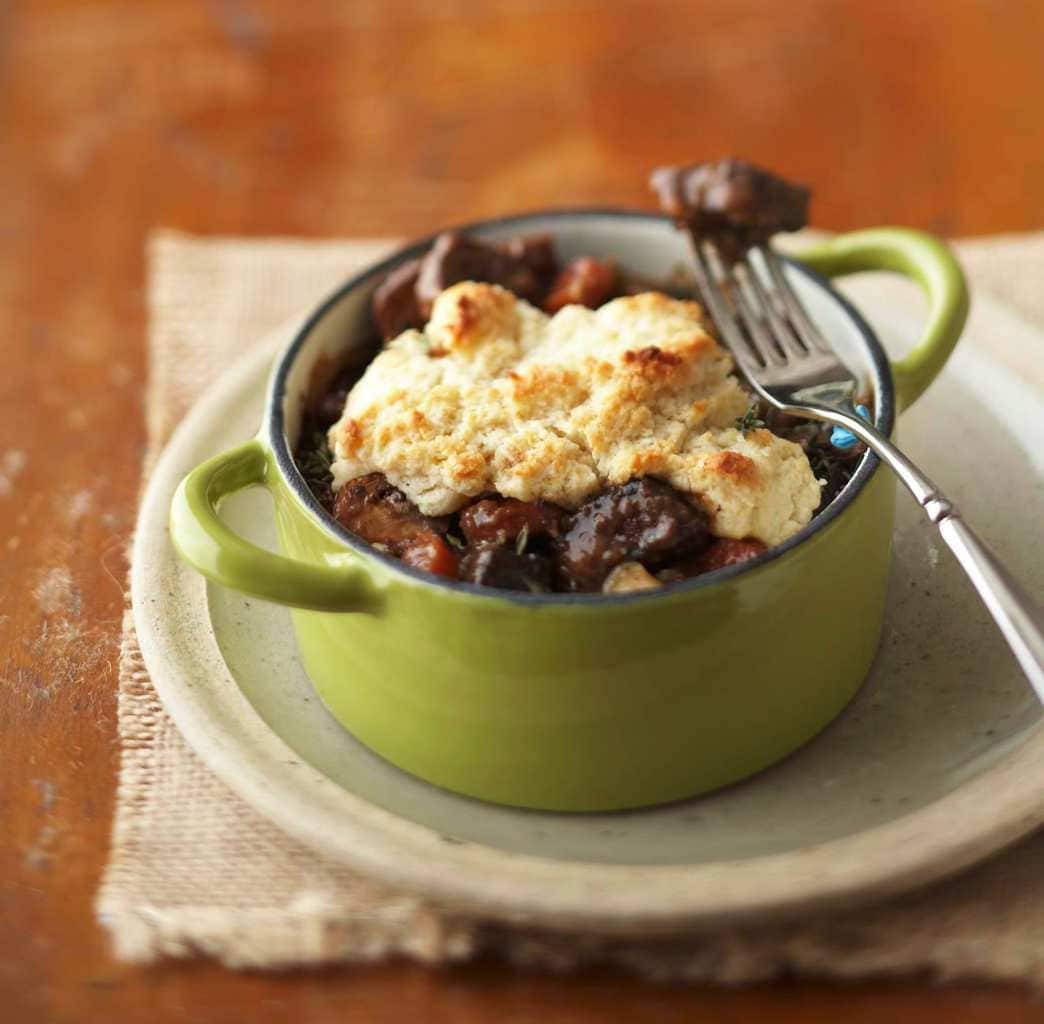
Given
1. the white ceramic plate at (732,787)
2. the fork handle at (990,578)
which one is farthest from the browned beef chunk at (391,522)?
the fork handle at (990,578)

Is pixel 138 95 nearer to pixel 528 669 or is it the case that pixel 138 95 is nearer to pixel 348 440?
pixel 348 440

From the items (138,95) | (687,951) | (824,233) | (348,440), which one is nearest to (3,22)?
(138,95)

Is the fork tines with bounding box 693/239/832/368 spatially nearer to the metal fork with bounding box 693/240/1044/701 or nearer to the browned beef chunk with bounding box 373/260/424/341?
the metal fork with bounding box 693/240/1044/701

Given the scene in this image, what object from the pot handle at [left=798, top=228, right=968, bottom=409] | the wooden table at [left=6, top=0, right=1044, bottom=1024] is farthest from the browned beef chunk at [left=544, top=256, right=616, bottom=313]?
the wooden table at [left=6, top=0, right=1044, bottom=1024]

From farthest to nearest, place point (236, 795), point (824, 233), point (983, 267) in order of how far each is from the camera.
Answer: point (824, 233), point (983, 267), point (236, 795)

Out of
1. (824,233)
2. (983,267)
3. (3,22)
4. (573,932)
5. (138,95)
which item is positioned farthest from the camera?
(3,22)
